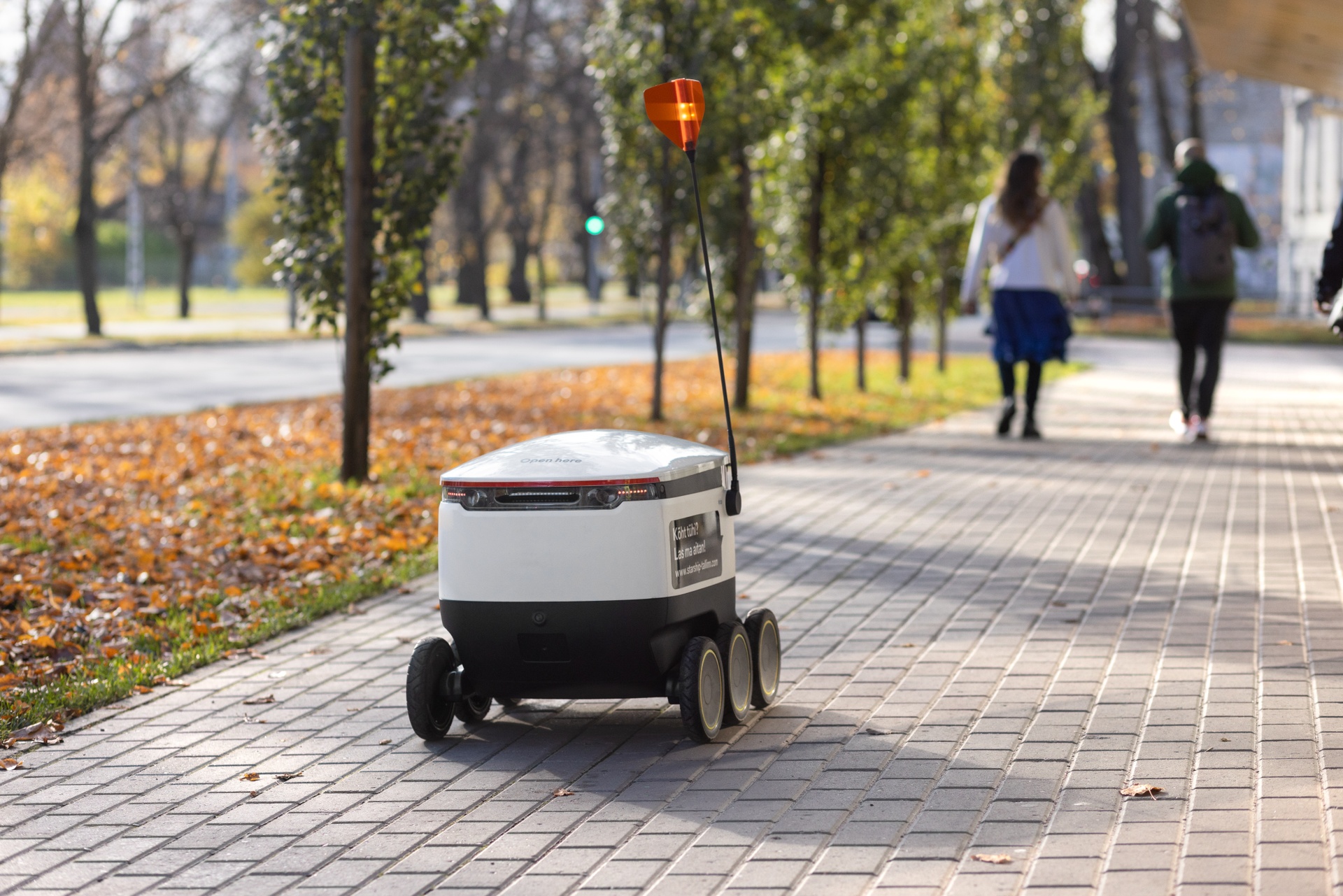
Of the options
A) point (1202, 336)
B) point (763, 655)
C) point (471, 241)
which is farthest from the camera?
point (471, 241)

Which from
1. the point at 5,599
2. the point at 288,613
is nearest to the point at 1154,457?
the point at 288,613

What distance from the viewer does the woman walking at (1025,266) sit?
42.2 feet

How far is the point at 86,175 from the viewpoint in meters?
33.5

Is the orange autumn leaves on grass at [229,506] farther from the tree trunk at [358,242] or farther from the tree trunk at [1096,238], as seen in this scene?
the tree trunk at [1096,238]

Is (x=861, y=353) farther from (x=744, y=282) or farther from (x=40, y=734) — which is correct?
(x=40, y=734)

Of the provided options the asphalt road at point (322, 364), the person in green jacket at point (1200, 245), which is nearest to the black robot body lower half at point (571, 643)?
the person in green jacket at point (1200, 245)

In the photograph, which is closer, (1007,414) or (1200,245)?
(1200,245)

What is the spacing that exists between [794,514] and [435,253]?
56.6m

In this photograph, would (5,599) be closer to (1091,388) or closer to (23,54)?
(1091,388)

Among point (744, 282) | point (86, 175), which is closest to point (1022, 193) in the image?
point (744, 282)

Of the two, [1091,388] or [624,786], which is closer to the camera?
[624,786]

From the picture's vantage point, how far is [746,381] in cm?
1677

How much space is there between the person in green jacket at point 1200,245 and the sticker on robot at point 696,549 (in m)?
8.56

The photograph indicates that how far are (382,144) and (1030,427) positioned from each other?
5984 mm
